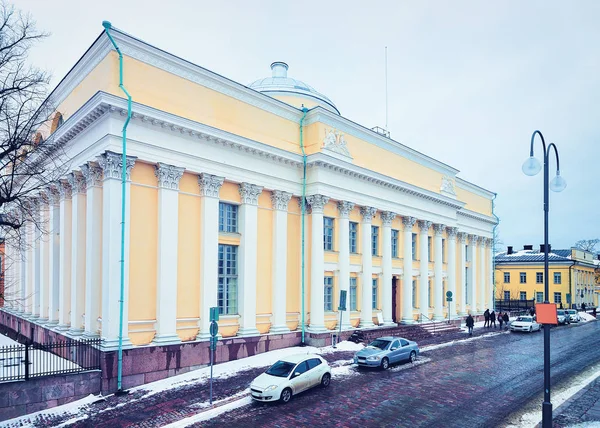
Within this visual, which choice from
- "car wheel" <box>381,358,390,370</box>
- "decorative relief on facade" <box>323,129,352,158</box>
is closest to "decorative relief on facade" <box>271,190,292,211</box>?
"decorative relief on facade" <box>323,129,352,158</box>

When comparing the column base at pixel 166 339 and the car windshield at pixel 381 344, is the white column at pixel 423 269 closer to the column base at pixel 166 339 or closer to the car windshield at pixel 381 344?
the car windshield at pixel 381 344

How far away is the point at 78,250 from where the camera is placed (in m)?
20.5

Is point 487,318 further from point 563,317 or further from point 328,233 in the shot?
point 328,233

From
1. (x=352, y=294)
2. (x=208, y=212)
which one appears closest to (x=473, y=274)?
(x=352, y=294)

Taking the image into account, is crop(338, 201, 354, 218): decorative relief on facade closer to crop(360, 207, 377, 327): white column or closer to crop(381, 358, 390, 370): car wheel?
crop(360, 207, 377, 327): white column

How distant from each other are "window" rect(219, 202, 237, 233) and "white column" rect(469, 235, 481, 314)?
28.3m

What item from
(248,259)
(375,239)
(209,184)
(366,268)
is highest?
(209,184)

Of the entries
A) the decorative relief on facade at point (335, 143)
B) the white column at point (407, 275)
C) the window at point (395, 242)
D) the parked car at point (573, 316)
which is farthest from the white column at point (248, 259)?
the parked car at point (573, 316)

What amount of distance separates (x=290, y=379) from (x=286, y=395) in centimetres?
53

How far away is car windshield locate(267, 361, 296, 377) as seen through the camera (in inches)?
614

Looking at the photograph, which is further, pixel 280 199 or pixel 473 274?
pixel 473 274

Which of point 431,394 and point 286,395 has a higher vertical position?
point 286,395

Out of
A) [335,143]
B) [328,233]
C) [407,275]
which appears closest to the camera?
[335,143]

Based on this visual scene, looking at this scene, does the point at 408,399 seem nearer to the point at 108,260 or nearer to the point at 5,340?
the point at 108,260
